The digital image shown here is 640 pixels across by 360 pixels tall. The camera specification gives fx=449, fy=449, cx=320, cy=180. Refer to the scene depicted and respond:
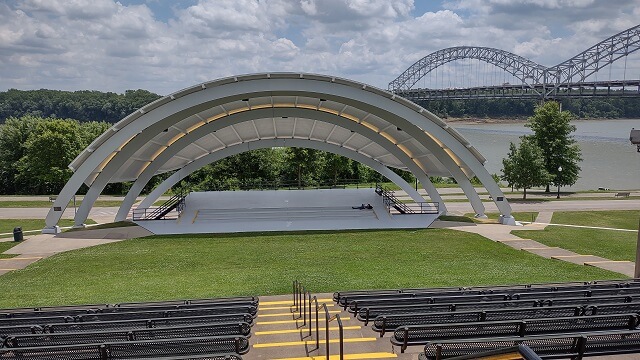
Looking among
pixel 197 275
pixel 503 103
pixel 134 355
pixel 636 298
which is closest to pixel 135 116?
pixel 197 275

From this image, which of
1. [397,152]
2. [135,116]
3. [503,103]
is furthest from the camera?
[503,103]

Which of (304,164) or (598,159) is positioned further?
(598,159)

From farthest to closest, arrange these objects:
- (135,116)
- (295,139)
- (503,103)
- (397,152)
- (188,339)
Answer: (503,103)
(295,139)
(397,152)
(135,116)
(188,339)

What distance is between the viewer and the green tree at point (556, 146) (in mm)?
47875

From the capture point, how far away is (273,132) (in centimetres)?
3525

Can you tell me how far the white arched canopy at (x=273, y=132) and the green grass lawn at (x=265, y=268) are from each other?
5373 mm

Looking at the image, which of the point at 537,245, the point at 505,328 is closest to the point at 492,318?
the point at 505,328

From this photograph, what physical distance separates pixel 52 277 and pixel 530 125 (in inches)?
1908

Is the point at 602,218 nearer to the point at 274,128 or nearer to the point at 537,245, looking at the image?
the point at 537,245

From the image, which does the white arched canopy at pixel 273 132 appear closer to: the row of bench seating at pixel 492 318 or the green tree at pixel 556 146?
the row of bench seating at pixel 492 318

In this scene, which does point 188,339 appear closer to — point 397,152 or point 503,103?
point 397,152

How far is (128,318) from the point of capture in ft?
27.8

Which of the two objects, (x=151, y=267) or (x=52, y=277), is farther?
(x=151, y=267)

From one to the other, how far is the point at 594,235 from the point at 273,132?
22698 mm
